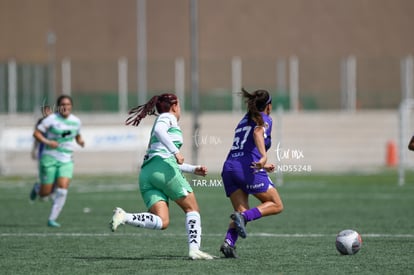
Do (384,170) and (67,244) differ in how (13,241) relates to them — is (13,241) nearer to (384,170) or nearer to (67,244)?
(67,244)

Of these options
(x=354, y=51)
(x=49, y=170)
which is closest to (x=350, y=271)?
(x=49, y=170)

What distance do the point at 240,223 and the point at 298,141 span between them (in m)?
29.9

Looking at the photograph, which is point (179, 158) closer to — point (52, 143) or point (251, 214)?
point (251, 214)

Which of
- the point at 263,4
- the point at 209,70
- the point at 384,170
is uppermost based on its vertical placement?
the point at 263,4

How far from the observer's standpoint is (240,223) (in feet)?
40.7

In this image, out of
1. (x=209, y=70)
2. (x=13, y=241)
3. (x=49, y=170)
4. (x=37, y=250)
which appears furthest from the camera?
(x=209, y=70)

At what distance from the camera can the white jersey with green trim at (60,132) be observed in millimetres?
18500

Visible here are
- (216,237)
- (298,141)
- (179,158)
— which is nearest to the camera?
(179,158)

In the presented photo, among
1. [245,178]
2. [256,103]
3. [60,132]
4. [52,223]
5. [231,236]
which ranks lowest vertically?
[52,223]

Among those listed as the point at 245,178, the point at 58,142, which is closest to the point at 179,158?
the point at 245,178

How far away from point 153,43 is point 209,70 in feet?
20.1

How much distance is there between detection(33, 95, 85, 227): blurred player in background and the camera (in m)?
18.4

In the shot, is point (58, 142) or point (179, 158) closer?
point (179, 158)

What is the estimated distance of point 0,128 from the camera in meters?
37.6
